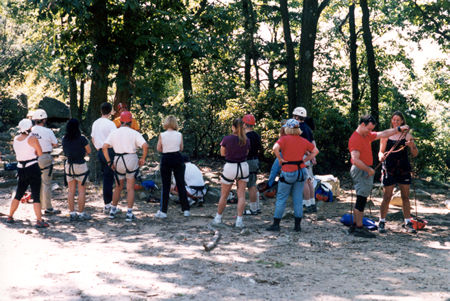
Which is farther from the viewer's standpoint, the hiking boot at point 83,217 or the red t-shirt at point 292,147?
the hiking boot at point 83,217

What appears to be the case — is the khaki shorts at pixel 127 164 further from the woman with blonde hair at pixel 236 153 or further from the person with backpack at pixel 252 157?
the person with backpack at pixel 252 157

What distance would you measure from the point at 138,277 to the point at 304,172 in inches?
140

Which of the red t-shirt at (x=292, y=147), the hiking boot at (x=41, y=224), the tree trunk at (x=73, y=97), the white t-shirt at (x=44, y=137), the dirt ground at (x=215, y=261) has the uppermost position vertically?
the tree trunk at (x=73, y=97)

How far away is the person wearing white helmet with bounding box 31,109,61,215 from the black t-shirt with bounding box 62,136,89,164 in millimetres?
636

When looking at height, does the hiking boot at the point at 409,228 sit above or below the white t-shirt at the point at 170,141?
below

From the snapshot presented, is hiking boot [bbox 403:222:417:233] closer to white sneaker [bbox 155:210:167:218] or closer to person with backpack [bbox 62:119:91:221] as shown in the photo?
white sneaker [bbox 155:210:167:218]

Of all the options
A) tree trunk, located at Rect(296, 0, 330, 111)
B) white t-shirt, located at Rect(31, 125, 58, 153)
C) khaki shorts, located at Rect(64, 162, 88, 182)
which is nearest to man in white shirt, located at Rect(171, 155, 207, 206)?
khaki shorts, located at Rect(64, 162, 88, 182)

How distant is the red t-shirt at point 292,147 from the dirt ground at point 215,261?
1.28 m

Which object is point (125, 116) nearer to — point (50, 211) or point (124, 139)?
point (124, 139)

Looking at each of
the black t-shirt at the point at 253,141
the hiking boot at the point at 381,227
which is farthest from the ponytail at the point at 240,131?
the hiking boot at the point at 381,227

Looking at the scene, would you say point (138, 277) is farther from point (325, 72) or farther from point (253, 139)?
point (325, 72)

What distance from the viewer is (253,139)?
8.98m

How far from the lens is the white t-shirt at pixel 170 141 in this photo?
348 inches

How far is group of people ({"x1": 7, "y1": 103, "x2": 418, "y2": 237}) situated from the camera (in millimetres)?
7719
